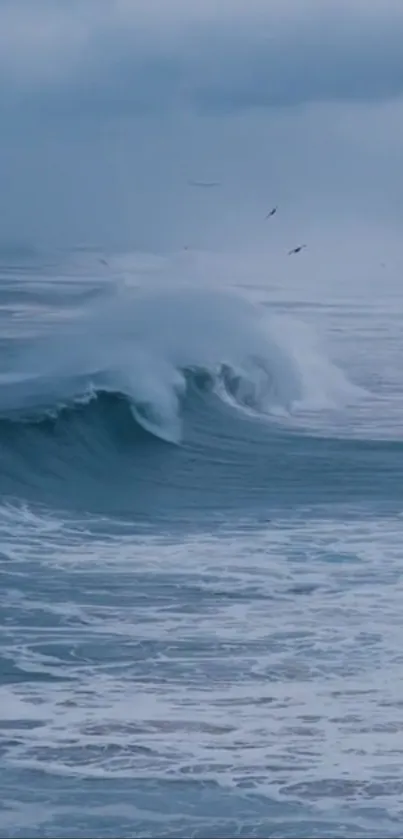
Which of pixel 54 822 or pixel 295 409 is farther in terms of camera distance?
pixel 295 409

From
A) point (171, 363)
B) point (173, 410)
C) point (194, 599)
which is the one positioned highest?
point (171, 363)

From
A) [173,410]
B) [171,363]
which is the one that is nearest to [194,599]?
[173,410]

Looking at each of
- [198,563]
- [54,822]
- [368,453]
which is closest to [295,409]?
[368,453]

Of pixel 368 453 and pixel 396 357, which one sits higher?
pixel 396 357

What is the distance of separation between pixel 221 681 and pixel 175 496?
6644mm

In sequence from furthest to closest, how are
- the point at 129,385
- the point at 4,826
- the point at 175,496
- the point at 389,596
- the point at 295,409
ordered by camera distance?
the point at 295,409 → the point at 129,385 → the point at 175,496 → the point at 389,596 → the point at 4,826

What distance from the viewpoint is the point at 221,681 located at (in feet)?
27.2

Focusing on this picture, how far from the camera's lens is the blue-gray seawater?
6699 mm

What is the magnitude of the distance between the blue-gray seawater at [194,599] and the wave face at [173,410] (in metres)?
0.06

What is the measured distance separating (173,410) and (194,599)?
10795 millimetres

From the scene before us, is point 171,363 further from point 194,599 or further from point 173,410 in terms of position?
point 194,599

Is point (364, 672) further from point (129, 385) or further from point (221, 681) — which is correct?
point (129, 385)

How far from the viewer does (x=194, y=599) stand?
10195 mm

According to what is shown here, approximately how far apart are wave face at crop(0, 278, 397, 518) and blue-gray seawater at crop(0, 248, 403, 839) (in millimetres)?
64
